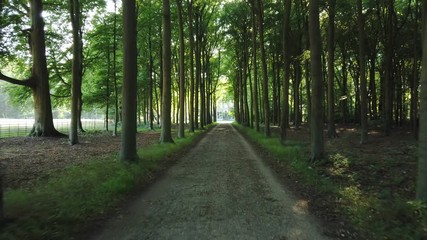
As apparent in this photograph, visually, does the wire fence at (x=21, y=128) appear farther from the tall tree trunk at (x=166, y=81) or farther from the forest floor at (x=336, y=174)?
the forest floor at (x=336, y=174)

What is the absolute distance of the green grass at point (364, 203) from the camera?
16.8ft

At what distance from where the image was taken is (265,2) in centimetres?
2434

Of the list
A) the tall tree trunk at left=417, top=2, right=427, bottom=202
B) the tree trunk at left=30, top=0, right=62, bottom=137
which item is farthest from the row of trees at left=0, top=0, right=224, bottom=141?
the tall tree trunk at left=417, top=2, right=427, bottom=202

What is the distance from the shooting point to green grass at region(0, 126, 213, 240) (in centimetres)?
486

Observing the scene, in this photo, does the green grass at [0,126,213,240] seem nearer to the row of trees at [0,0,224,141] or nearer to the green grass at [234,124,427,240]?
the green grass at [234,124,427,240]

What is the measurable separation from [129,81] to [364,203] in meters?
7.72

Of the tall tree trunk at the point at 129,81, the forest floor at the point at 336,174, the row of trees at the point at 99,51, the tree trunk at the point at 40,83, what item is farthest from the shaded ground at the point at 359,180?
the tree trunk at the point at 40,83

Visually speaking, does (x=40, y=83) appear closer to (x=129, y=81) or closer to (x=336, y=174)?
(x=129, y=81)

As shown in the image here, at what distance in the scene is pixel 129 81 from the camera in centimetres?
1097

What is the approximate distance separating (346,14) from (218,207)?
21208 mm

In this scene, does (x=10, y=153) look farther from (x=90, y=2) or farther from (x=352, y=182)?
(x=90, y=2)

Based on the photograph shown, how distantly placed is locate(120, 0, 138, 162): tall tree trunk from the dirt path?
169cm

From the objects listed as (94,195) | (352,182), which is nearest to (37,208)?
(94,195)

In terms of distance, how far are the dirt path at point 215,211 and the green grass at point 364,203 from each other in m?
0.75
